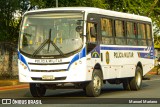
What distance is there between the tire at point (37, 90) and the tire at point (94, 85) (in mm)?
1711

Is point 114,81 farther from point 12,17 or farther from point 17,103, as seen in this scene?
point 12,17

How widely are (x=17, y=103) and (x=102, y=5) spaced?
18.9m

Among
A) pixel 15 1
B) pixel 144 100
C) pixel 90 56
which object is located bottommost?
pixel 144 100

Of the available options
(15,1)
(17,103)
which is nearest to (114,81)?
(17,103)

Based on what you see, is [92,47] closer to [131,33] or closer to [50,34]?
[50,34]

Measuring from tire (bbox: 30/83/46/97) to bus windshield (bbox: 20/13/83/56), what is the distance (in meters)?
1.45

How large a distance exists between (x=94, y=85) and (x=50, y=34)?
90.2 inches

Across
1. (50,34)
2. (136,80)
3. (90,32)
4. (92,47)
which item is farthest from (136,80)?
(50,34)

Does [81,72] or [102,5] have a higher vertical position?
[102,5]

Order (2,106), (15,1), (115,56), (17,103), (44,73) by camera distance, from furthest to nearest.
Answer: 1. (15,1)
2. (115,56)
3. (44,73)
4. (17,103)
5. (2,106)

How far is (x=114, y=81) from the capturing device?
20.6m

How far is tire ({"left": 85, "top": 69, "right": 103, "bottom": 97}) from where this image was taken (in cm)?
1742

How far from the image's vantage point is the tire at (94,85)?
17422 mm

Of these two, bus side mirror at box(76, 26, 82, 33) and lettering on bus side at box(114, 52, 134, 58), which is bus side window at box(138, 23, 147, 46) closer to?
lettering on bus side at box(114, 52, 134, 58)
